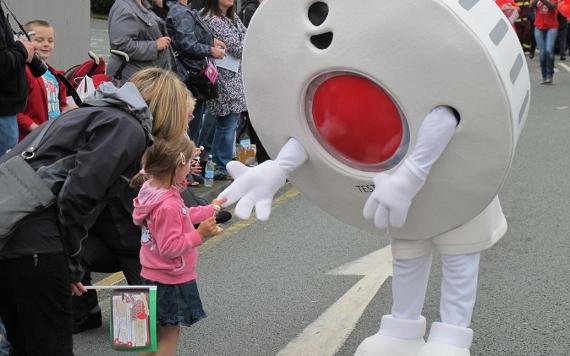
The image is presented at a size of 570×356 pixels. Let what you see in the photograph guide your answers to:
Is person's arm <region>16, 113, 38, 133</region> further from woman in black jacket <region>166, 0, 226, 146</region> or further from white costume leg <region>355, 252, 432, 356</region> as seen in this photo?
white costume leg <region>355, 252, 432, 356</region>

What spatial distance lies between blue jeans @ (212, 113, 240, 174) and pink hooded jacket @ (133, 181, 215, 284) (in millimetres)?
4522

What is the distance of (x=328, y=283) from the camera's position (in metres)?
5.86

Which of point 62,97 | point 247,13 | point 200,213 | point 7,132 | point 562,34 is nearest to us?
point 200,213

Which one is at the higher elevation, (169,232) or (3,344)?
(169,232)

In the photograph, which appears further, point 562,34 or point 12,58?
point 562,34

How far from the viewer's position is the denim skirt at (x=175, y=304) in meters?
3.97

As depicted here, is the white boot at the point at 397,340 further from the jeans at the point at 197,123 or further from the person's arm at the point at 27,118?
→ the jeans at the point at 197,123

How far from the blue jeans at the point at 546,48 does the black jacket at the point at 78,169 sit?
14.0 meters

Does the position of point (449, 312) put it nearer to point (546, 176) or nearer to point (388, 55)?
point (388, 55)

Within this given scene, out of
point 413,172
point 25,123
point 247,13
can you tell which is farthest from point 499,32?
point 247,13

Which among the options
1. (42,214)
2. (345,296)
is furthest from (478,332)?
(42,214)

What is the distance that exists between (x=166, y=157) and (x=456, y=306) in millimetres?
1367

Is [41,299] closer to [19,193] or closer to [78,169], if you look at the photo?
[19,193]

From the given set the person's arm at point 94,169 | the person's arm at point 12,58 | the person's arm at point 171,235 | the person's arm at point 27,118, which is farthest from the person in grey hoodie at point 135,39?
the person's arm at point 94,169
